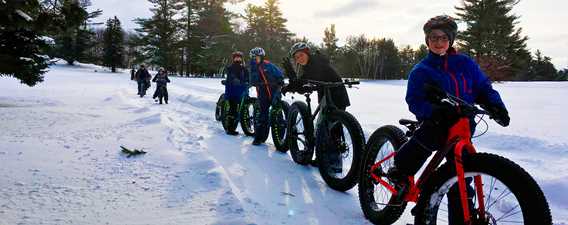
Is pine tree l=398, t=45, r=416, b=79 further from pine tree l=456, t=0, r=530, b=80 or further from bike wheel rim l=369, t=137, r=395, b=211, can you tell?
bike wheel rim l=369, t=137, r=395, b=211

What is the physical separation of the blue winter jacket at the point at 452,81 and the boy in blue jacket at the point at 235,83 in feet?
20.1

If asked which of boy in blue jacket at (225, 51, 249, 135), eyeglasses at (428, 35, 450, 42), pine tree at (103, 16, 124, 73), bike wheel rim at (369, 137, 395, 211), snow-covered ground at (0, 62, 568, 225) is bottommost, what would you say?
snow-covered ground at (0, 62, 568, 225)

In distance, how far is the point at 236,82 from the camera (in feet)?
29.5

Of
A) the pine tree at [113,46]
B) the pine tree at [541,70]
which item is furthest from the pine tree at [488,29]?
the pine tree at [113,46]

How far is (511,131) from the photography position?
793cm

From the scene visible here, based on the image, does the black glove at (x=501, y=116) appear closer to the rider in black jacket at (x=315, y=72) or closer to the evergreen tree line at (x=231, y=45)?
the rider in black jacket at (x=315, y=72)

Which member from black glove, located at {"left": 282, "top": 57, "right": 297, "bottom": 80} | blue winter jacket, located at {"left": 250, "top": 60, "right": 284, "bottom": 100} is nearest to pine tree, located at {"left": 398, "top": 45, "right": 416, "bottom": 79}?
blue winter jacket, located at {"left": 250, "top": 60, "right": 284, "bottom": 100}

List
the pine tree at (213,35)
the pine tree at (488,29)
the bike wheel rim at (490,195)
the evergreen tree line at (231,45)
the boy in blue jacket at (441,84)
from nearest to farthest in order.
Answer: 1. the bike wheel rim at (490,195)
2. the boy in blue jacket at (441,84)
3. the evergreen tree line at (231,45)
4. the pine tree at (488,29)
5. the pine tree at (213,35)

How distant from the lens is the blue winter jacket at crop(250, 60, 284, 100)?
773 centimetres

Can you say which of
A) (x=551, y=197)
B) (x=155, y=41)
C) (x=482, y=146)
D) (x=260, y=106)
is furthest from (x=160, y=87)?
(x=155, y=41)

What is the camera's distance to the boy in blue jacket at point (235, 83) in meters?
8.99

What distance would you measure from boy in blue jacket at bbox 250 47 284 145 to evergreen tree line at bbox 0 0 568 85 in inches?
175

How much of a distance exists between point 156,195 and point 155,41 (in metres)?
54.0

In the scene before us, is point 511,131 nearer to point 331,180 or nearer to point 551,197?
point 551,197
